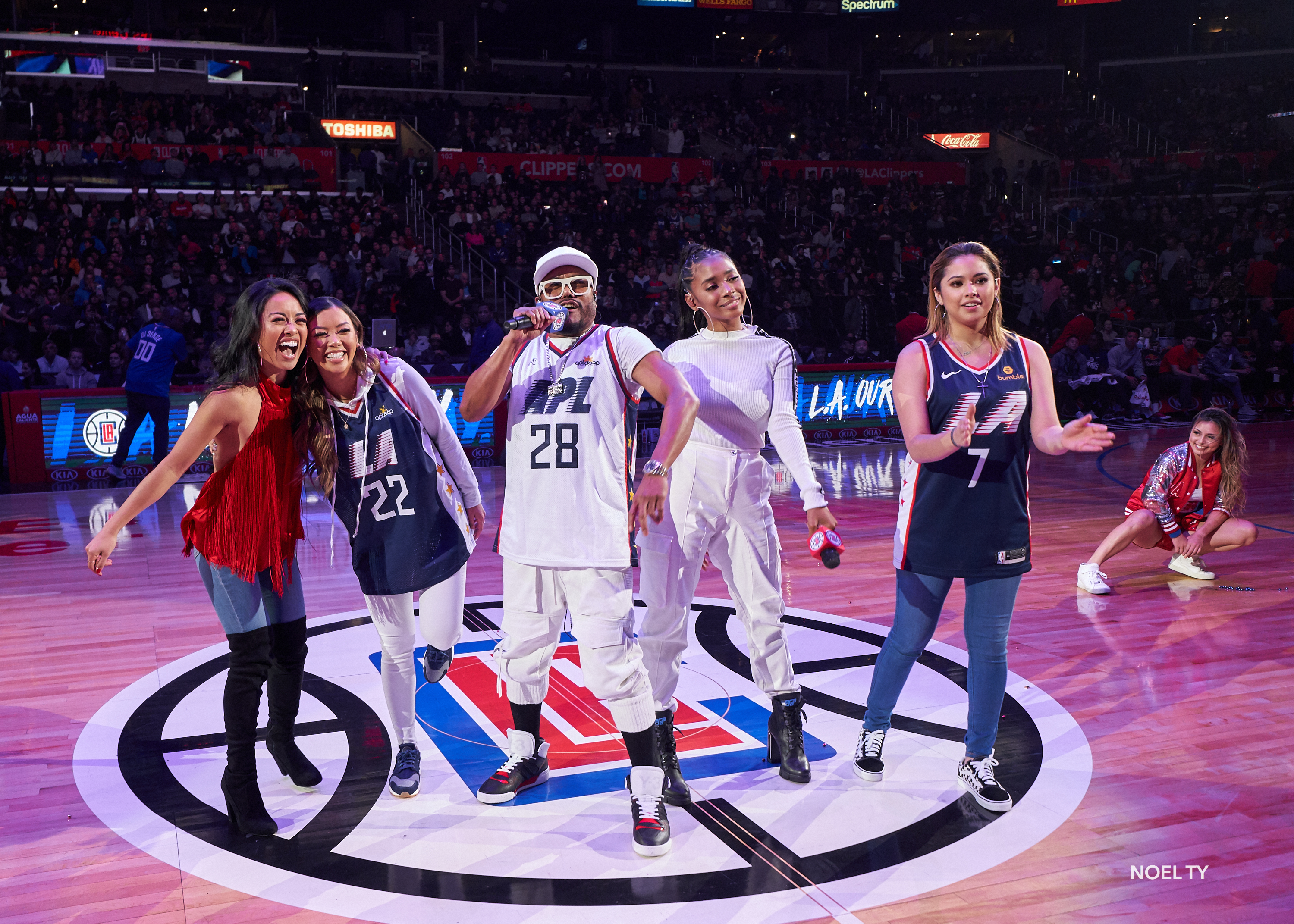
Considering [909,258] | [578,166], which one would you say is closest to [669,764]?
[909,258]

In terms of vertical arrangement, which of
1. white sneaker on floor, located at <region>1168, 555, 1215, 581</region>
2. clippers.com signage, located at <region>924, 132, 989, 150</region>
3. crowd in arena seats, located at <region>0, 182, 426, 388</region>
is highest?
clippers.com signage, located at <region>924, 132, 989, 150</region>

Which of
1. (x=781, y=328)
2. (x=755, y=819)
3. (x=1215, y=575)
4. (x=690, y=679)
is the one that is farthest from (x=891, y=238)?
(x=755, y=819)

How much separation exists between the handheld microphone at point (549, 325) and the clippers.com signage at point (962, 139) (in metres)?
28.2

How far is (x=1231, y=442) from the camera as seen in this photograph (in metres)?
6.21

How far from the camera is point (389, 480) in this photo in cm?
352

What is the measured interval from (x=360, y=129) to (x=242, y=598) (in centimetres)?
2270

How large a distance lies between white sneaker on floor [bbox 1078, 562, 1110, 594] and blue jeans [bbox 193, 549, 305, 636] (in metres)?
4.82

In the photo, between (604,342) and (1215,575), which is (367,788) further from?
(1215,575)

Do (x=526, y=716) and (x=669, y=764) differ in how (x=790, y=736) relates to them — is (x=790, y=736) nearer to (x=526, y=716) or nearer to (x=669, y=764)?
(x=669, y=764)

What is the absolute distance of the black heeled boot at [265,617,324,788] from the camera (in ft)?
11.4

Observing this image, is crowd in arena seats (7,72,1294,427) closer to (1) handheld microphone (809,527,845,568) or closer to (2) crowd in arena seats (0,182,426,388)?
(2) crowd in arena seats (0,182,426,388)

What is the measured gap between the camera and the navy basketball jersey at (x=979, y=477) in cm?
336

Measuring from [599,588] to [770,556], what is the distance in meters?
0.79

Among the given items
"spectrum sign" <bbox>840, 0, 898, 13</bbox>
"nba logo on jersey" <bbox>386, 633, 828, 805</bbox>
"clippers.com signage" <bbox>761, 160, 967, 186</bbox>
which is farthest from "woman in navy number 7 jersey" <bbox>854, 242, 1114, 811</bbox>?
"spectrum sign" <bbox>840, 0, 898, 13</bbox>
